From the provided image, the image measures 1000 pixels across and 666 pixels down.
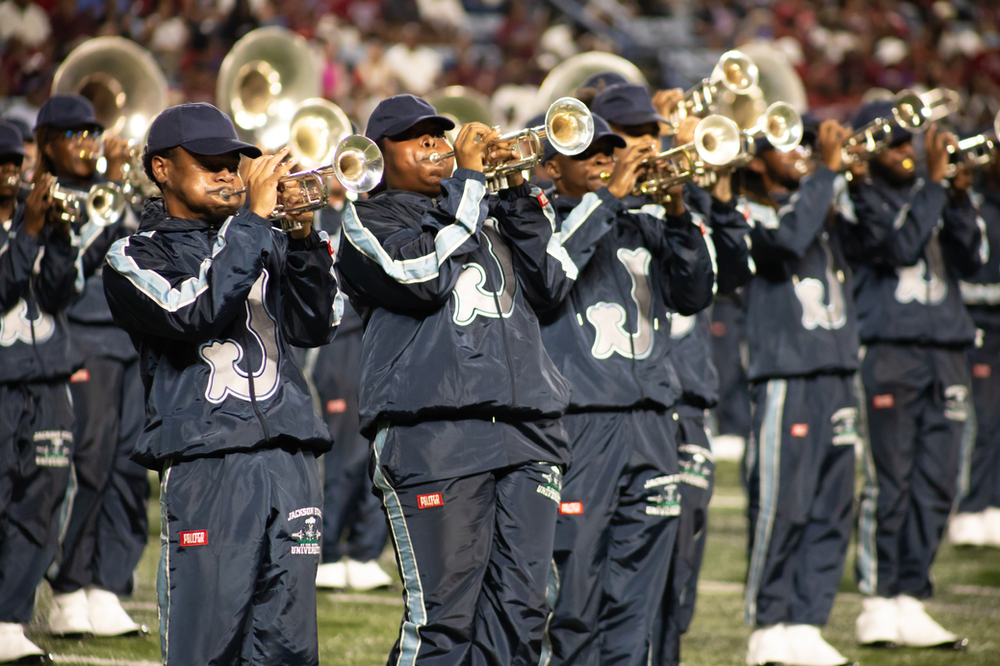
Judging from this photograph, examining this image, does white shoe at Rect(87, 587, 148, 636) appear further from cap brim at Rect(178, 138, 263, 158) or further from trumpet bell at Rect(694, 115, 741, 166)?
trumpet bell at Rect(694, 115, 741, 166)

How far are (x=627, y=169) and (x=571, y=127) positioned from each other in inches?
12.9

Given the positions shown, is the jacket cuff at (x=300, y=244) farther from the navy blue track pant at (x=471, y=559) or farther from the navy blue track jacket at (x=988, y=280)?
the navy blue track jacket at (x=988, y=280)

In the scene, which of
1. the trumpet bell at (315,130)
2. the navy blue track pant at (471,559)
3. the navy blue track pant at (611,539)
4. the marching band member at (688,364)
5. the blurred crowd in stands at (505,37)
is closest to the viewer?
the navy blue track pant at (471,559)

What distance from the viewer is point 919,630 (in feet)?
20.6

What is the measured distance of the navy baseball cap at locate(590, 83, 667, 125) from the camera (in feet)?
17.2

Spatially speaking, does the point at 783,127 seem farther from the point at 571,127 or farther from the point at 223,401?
the point at 223,401

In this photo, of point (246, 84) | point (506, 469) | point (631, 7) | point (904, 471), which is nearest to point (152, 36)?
point (246, 84)

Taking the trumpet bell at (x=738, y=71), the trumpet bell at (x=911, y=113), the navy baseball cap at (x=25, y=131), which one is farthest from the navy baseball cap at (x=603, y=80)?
the navy baseball cap at (x=25, y=131)

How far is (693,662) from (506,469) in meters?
2.28

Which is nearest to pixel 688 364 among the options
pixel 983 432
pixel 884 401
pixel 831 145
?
pixel 831 145

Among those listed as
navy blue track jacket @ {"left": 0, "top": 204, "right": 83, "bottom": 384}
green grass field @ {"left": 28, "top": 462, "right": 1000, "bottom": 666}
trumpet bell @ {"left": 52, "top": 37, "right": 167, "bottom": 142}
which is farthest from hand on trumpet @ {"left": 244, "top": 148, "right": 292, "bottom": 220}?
trumpet bell @ {"left": 52, "top": 37, "right": 167, "bottom": 142}

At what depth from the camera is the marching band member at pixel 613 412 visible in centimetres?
466

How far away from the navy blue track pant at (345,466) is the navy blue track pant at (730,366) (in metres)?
5.27

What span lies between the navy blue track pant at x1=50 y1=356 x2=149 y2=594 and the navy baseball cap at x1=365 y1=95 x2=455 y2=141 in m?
2.86
